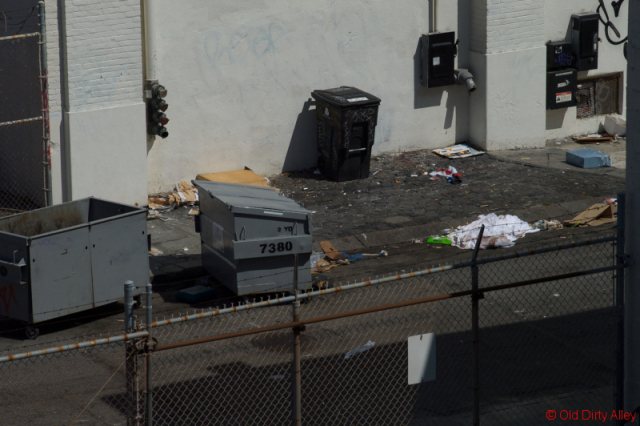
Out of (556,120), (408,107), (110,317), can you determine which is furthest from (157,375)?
(556,120)

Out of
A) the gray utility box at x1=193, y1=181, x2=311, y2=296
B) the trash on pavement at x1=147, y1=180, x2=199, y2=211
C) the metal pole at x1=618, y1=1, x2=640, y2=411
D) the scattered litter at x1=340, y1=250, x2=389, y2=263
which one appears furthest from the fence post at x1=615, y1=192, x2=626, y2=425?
the trash on pavement at x1=147, y1=180, x2=199, y2=211

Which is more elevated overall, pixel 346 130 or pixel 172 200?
pixel 346 130

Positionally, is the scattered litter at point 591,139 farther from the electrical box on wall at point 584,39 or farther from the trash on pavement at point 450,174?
the trash on pavement at point 450,174

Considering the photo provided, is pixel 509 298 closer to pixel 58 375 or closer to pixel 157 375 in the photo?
pixel 157 375

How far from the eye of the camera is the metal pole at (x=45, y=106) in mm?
12469

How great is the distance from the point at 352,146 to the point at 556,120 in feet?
15.7

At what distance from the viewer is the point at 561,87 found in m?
16.8

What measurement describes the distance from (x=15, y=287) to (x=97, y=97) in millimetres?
4626

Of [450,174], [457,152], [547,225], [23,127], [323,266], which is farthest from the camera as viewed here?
[457,152]

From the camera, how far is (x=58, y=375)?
318 inches

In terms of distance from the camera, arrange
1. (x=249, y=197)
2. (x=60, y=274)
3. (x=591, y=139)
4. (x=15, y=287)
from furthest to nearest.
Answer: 1. (x=591, y=139)
2. (x=249, y=197)
3. (x=60, y=274)
4. (x=15, y=287)

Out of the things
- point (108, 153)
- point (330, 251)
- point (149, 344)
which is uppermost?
point (108, 153)

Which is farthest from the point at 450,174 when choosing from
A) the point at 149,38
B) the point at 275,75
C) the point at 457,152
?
the point at 149,38

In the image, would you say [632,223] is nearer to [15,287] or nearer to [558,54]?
[15,287]
